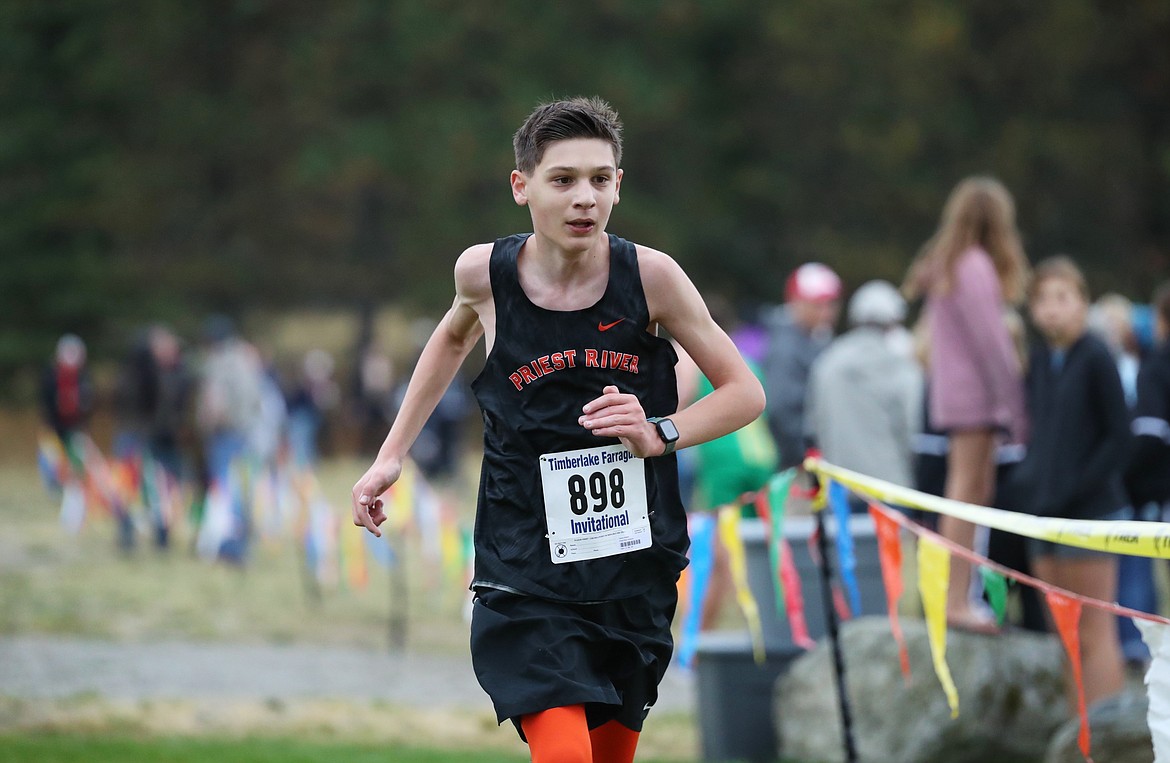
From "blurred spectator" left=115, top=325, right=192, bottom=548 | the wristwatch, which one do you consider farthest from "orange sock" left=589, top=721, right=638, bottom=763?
"blurred spectator" left=115, top=325, right=192, bottom=548

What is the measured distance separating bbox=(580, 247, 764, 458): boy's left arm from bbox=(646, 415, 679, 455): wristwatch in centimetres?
2

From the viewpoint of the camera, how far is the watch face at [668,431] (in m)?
3.71

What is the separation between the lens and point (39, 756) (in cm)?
650

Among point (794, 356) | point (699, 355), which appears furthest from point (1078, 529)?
point (794, 356)

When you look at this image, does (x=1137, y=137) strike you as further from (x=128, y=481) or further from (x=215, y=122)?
(x=128, y=481)

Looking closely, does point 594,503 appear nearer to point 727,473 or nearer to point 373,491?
point 373,491

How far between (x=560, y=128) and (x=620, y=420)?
75 centimetres

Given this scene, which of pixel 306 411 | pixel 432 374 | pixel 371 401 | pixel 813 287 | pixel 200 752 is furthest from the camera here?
pixel 371 401

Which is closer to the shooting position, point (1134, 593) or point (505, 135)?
point (1134, 593)

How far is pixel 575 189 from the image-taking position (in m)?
3.71

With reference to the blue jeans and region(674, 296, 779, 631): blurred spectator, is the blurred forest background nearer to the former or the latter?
→ region(674, 296, 779, 631): blurred spectator

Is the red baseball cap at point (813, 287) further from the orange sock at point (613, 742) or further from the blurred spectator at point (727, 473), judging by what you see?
the orange sock at point (613, 742)

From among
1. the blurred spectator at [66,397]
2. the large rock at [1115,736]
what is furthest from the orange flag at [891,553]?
the blurred spectator at [66,397]

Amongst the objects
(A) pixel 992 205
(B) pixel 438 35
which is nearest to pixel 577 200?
(A) pixel 992 205
